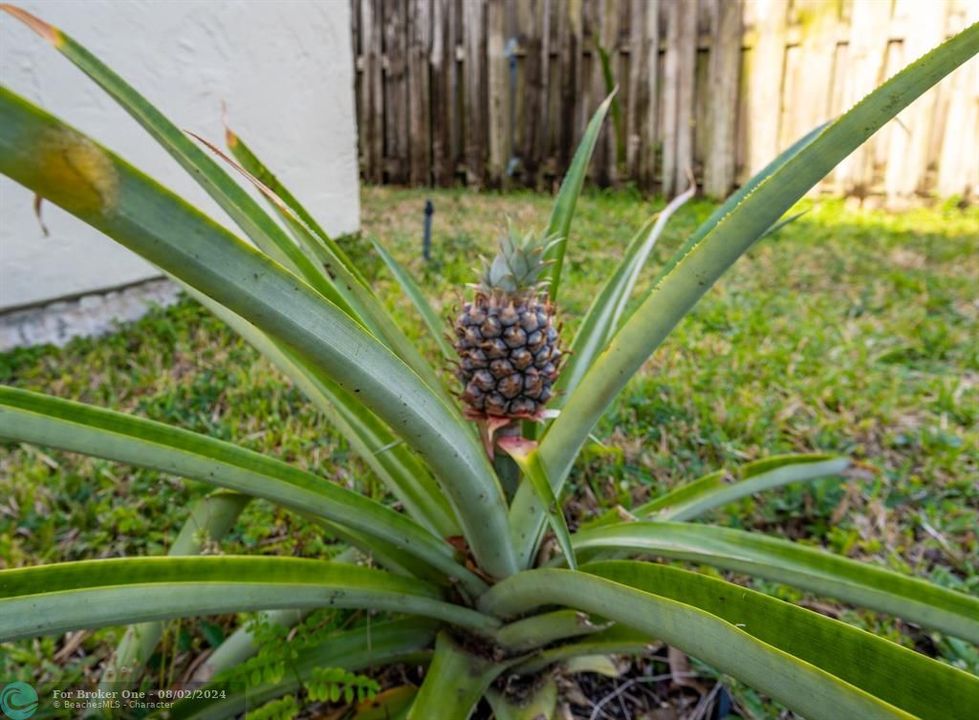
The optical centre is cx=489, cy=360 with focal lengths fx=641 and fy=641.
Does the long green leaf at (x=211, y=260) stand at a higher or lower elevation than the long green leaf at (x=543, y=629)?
higher

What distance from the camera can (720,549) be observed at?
818mm

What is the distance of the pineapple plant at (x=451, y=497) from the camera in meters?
0.41

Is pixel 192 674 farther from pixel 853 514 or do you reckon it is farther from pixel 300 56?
pixel 300 56

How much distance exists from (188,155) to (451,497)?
1.47 ft

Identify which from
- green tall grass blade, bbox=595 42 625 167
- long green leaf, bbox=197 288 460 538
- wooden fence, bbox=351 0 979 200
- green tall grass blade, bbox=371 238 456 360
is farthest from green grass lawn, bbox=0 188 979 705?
green tall grass blade, bbox=595 42 625 167

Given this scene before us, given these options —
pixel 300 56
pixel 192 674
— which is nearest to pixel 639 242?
pixel 192 674

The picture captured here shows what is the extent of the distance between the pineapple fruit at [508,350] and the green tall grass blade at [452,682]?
1.04 ft

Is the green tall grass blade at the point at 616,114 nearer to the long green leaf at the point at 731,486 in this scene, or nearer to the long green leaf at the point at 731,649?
the long green leaf at the point at 731,486

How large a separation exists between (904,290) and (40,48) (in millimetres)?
3101

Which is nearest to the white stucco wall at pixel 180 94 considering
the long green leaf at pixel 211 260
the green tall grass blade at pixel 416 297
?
the green tall grass blade at pixel 416 297

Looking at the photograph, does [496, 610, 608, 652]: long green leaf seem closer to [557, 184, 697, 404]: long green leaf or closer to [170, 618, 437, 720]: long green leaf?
[170, 618, 437, 720]: long green leaf

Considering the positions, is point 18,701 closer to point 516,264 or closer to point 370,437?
point 370,437

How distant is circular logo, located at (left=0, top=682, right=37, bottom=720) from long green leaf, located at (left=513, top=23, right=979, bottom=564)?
0.80 metres

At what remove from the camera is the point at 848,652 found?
46 cm
